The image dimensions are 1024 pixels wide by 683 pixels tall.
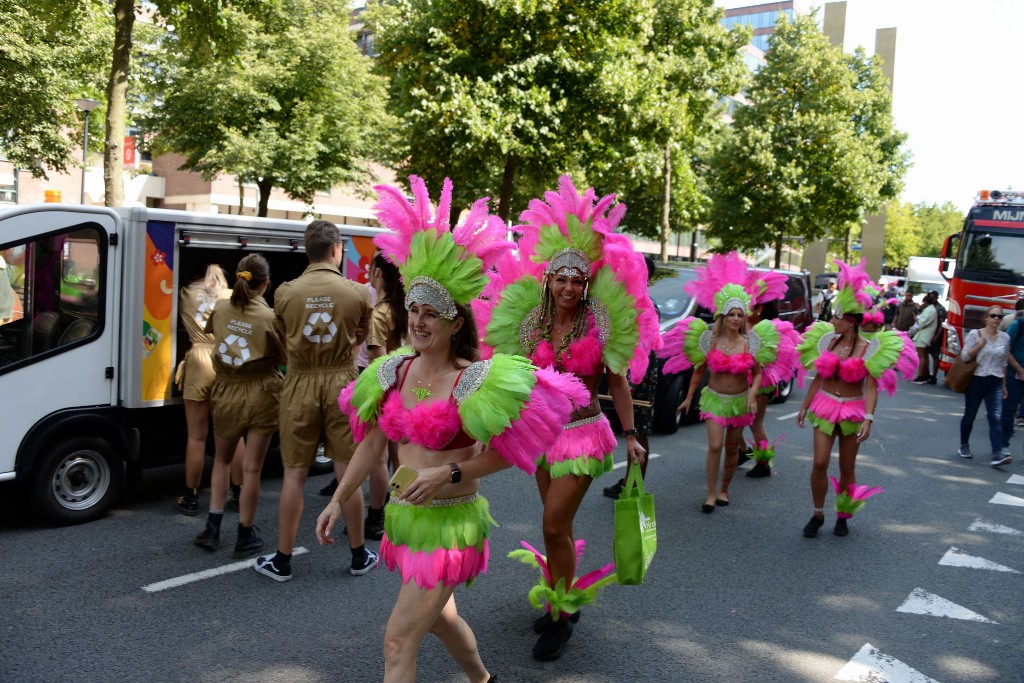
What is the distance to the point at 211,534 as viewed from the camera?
5672 mm

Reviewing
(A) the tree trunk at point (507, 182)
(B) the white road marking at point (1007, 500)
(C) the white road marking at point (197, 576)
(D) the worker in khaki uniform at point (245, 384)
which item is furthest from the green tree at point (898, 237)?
(C) the white road marking at point (197, 576)

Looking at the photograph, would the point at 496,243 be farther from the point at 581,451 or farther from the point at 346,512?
the point at 346,512

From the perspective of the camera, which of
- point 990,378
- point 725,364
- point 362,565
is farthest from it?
point 990,378

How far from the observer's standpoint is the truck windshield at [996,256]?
16094 millimetres

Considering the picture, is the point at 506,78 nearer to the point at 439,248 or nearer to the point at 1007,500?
the point at 1007,500

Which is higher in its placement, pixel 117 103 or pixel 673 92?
pixel 673 92

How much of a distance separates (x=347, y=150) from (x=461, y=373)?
24.5 metres

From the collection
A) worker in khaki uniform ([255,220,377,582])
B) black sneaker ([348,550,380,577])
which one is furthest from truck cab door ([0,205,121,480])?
black sneaker ([348,550,380,577])

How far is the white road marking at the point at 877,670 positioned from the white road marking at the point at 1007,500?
176 inches

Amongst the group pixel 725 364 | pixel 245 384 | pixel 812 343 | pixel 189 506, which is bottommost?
pixel 189 506

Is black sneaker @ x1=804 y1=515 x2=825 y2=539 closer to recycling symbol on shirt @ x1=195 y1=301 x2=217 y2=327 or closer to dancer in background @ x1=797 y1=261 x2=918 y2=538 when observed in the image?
dancer in background @ x1=797 y1=261 x2=918 y2=538

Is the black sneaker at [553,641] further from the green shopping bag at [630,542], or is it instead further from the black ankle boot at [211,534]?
the black ankle boot at [211,534]

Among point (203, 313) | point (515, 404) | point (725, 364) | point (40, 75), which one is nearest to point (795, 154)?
point (40, 75)

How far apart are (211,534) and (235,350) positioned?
1.24m
